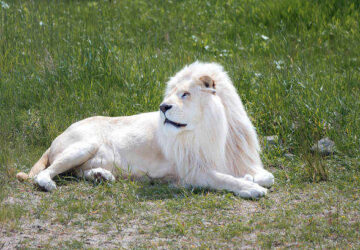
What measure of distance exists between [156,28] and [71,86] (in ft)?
10.5

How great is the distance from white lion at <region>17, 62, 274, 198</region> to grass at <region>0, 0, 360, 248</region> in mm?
174

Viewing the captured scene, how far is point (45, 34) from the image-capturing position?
8367 mm

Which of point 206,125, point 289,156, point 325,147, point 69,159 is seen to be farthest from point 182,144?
point 325,147

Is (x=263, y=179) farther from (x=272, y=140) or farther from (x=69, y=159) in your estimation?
(x=69, y=159)

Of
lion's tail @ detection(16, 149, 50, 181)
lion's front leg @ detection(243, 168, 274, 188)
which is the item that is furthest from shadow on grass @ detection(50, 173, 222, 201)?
lion's front leg @ detection(243, 168, 274, 188)

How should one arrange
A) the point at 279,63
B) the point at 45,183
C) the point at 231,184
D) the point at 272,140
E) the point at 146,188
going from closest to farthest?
1. the point at 231,184
2. the point at 45,183
3. the point at 146,188
4. the point at 272,140
5. the point at 279,63

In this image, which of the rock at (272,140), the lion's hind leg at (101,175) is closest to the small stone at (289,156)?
the rock at (272,140)

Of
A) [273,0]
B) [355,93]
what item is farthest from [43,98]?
[273,0]

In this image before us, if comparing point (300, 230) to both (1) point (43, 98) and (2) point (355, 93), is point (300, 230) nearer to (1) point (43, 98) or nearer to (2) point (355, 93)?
(2) point (355, 93)

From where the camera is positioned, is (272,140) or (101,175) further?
(272,140)

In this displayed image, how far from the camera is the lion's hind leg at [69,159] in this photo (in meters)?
5.34

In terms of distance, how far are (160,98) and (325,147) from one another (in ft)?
7.49

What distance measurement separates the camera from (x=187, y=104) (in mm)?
5012

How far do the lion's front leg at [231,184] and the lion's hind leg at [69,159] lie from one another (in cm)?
125
